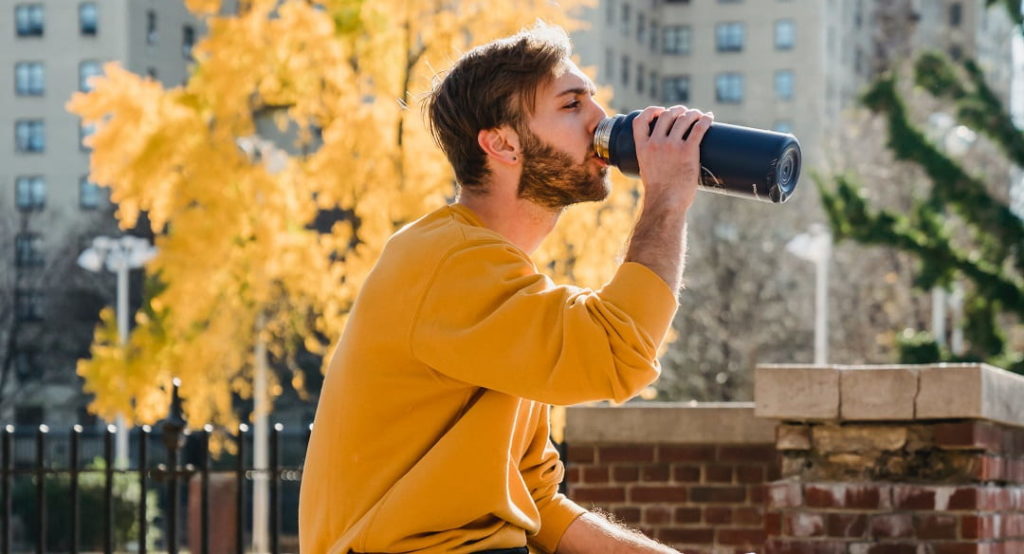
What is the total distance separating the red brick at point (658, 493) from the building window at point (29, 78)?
222 ft

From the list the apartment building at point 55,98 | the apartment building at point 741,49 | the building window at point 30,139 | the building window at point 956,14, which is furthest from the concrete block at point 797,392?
the building window at point 956,14

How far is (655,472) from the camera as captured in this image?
6.63m

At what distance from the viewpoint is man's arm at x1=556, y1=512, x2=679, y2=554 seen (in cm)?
340

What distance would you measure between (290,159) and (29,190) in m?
55.1

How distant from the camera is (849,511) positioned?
5.29 metres

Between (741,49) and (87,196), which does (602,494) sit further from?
(741,49)

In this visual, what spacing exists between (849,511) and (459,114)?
2.61 m

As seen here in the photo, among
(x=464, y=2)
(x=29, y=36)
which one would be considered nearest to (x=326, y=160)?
(x=464, y=2)

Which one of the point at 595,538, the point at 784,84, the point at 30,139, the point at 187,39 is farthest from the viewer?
the point at 784,84

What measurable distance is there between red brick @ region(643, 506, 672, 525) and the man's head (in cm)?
362

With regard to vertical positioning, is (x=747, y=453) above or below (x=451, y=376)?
below

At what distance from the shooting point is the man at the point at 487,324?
9.37ft

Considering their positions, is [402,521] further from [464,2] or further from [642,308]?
[464,2]

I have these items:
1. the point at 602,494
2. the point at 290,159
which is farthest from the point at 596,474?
the point at 290,159
